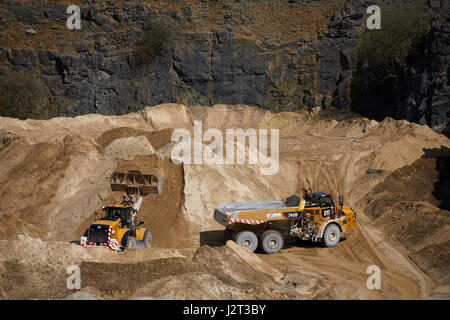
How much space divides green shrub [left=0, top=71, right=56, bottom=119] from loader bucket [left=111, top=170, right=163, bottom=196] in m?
20.9

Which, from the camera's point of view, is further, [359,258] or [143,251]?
[359,258]

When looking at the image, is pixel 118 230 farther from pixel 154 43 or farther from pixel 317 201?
pixel 154 43

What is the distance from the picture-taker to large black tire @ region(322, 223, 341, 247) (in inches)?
677

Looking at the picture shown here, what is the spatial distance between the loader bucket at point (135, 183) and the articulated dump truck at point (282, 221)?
11.9 ft

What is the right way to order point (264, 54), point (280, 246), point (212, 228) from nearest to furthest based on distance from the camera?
point (280, 246)
point (212, 228)
point (264, 54)

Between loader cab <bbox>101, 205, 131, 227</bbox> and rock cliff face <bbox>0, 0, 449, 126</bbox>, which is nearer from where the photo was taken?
loader cab <bbox>101, 205, 131, 227</bbox>

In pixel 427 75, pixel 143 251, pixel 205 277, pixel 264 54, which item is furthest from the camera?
pixel 264 54

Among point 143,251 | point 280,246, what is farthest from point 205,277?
point 280,246

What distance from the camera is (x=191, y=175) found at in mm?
20891

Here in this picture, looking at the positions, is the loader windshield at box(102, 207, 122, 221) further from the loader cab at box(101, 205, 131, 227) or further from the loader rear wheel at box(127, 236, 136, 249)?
the loader rear wheel at box(127, 236, 136, 249)

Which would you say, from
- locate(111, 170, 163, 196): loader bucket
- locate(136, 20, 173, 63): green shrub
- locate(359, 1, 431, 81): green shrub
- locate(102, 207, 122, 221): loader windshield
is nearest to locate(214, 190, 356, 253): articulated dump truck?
locate(102, 207, 122, 221): loader windshield

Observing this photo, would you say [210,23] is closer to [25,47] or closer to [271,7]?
[271,7]

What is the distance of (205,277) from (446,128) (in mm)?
23138

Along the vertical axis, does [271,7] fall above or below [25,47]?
above
